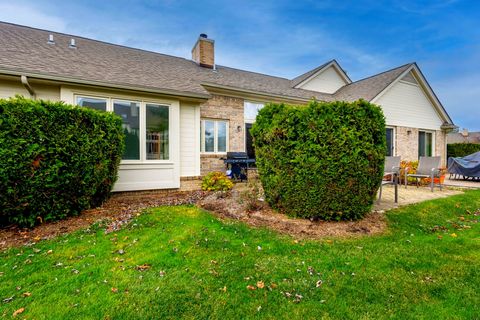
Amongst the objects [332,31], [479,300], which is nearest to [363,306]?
[479,300]

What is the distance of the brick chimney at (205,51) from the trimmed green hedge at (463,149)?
57.4ft

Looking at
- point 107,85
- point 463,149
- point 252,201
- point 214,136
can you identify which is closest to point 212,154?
point 214,136

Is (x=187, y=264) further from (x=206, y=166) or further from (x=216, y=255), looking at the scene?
(x=206, y=166)

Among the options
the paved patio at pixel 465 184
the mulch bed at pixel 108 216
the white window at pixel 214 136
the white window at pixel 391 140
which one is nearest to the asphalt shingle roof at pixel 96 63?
the white window at pixel 214 136

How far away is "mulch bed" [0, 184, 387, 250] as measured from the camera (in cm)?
395

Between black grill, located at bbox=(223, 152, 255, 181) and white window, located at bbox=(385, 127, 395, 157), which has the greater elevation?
white window, located at bbox=(385, 127, 395, 157)

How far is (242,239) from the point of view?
3.74 metres

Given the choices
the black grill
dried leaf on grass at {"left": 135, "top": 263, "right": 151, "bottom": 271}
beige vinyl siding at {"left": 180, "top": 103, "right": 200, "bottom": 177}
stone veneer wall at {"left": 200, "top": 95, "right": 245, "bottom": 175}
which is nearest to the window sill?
stone veneer wall at {"left": 200, "top": 95, "right": 245, "bottom": 175}

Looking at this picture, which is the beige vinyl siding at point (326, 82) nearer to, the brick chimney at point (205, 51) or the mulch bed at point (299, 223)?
the brick chimney at point (205, 51)

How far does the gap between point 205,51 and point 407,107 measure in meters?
11.4

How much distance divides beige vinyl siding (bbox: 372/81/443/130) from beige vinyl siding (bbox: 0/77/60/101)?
13.1 meters

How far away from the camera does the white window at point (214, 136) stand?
8969mm

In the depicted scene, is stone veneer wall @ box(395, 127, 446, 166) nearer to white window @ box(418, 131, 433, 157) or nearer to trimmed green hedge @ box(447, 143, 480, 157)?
white window @ box(418, 131, 433, 157)

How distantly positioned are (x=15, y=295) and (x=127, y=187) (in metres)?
4.56
